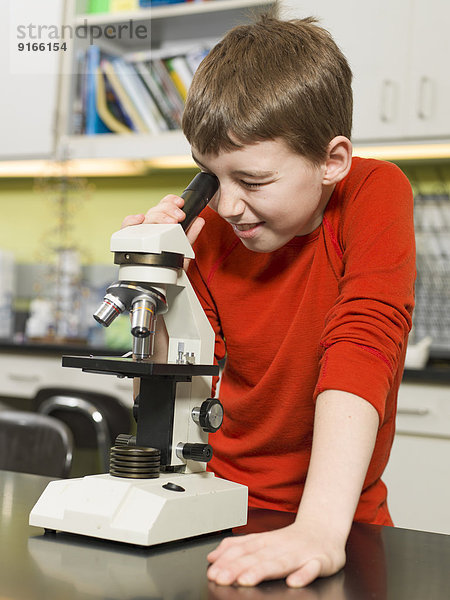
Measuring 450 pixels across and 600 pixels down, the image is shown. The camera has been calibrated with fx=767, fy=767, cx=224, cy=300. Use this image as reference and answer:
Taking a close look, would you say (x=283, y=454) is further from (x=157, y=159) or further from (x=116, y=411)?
(x=157, y=159)

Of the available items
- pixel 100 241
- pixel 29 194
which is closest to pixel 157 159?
pixel 100 241

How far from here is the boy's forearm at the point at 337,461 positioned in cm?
75

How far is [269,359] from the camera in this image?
1.12 metres

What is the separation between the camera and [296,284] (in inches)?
43.9

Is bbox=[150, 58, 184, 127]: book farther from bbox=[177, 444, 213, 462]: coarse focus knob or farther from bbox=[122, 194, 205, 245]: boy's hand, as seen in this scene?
bbox=[177, 444, 213, 462]: coarse focus knob

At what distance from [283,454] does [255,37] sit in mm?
573

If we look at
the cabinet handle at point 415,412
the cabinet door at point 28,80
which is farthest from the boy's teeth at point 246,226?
the cabinet door at point 28,80

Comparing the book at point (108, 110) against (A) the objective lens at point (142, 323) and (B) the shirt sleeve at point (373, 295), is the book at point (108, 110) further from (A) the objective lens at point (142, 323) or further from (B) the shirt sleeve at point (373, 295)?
(A) the objective lens at point (142, 323)

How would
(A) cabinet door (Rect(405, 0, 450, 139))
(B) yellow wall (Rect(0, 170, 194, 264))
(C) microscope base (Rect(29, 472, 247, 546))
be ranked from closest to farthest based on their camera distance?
1. (C) microscope base (Rect(29, 472, 247, 546))
2. (A) cabinet door (Rect(405, 0, 450, 139))
3. (B) yellow wall (Rect(0, 170, 194, 264))

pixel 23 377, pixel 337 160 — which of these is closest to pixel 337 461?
pixel 337 160

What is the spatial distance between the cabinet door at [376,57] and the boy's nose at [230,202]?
1.77m

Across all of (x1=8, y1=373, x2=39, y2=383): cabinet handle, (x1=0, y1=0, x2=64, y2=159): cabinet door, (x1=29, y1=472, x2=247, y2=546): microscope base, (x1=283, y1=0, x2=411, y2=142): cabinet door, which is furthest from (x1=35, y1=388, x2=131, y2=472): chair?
(x1=29, y1=472, x2=247, y2=546): microscope base

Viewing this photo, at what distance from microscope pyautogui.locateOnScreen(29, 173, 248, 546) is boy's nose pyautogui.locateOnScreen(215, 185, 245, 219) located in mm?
62

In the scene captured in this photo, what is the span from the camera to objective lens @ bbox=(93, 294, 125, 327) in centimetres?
81
